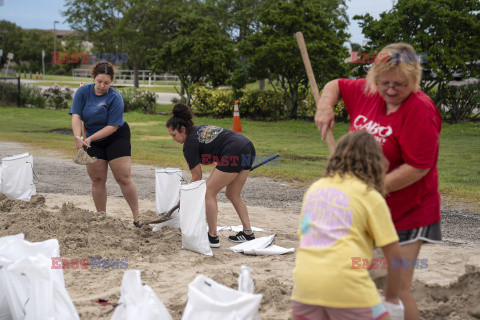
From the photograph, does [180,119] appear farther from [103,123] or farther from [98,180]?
[98,180]

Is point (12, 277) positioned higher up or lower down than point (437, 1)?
lower down

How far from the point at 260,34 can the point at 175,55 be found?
13.8 feet

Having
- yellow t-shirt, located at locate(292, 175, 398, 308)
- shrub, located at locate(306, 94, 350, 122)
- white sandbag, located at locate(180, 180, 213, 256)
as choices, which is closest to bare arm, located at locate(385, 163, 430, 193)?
yellow t-shirt, located at locate(292, 175, 398, 308)

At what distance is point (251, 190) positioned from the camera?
848 centimetres

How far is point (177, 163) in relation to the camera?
34.4 feet

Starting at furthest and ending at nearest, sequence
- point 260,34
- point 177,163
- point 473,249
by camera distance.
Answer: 1. point 260,34
2. point 177,163
3. point 473,249

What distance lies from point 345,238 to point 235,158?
295 centimetres

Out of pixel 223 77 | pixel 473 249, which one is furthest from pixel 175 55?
pixel 473 249

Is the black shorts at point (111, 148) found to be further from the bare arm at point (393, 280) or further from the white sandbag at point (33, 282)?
the bare arm at point (393, 280)

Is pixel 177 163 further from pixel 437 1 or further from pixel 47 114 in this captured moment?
pixel 47 114

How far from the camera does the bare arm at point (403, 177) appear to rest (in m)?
2.75

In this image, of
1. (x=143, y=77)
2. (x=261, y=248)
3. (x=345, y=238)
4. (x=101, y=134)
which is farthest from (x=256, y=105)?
(x=143, y=77)

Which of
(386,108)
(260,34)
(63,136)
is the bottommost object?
(63,136)

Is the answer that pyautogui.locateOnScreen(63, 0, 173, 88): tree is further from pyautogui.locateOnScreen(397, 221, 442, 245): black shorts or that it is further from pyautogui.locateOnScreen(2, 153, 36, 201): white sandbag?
pyautogui.locateOnScreen(397, 221, 442, 245): black shorts
